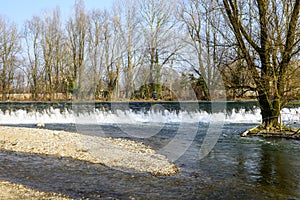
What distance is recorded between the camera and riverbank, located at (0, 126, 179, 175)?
23.6ft

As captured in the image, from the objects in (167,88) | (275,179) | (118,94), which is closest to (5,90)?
(118,94)

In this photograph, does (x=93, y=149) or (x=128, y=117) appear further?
(x=128, y=117)

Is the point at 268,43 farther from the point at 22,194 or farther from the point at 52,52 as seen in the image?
the point at 52,52

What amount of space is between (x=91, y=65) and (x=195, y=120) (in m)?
21.7

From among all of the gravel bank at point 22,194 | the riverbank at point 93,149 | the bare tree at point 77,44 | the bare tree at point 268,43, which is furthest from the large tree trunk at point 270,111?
the bare tree at point 77,44

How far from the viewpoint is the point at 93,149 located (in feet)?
30.1

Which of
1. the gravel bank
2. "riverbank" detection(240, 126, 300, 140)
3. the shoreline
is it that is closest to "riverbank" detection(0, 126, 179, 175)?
Result: the shoreline

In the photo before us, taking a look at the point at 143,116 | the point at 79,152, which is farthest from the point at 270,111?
the point at 143,116

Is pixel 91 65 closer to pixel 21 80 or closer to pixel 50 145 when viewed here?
pixel 21 80

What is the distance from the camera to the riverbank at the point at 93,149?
718 cm

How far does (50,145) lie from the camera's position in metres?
9.55

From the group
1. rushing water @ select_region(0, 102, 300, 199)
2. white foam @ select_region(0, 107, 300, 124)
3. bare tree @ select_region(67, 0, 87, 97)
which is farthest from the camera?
bare tree @ select_region(67, 0, 87, 97)

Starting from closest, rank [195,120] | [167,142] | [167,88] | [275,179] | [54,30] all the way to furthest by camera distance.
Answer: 1. [275,179]
2. [167,142]
3. [195,120]
4. [167,88]
5. [54,30]

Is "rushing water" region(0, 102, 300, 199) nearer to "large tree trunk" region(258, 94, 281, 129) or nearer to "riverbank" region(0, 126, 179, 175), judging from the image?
"riverbank" region(0, 126, 179, 175)
